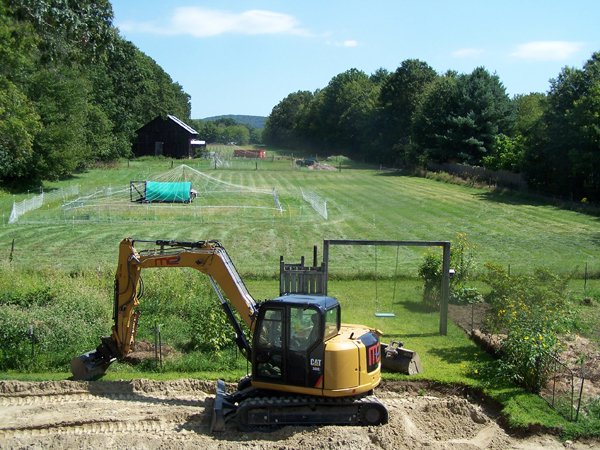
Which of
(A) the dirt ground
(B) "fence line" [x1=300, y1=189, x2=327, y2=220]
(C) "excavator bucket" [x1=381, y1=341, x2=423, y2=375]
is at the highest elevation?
(B) "fence line" [x1=300, y1=189, x2=327, y2=220]

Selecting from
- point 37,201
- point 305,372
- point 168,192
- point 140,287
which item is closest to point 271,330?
point 305,372

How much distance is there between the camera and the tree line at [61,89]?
31297mm

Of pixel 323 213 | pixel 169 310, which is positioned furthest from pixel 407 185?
pixel 169 310

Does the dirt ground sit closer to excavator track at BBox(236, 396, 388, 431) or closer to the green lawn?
excavator track at BBox(236, 396, 388, 431)

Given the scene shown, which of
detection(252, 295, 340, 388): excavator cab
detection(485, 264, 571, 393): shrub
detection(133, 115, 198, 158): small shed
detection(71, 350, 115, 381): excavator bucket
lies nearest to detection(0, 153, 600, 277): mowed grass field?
detection(485, 264, 571, 393): shrub

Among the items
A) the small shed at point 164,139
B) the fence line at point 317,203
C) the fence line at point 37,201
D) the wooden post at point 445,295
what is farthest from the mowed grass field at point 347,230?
the small shed at point 164,139

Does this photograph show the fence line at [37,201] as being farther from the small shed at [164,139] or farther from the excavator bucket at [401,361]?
the small shed at [164,139]

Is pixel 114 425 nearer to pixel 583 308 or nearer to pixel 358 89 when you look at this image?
pixel 583 308

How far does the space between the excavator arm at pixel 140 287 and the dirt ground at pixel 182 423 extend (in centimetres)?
58

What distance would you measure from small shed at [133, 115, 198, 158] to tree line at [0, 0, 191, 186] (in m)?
1.96

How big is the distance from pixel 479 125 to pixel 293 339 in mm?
59844

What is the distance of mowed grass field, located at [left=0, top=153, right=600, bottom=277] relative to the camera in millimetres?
26609

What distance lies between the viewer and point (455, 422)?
12164 mm

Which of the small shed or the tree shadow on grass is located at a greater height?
the small shed
